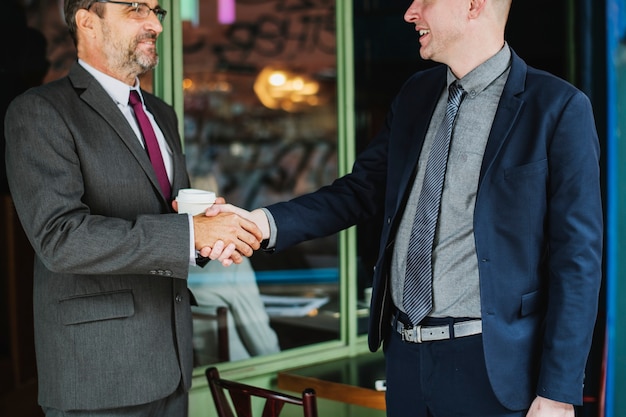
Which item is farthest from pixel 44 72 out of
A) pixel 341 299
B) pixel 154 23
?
pixel 341 299

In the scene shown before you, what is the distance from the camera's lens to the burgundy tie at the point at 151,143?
2375mm

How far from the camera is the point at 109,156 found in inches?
87.2

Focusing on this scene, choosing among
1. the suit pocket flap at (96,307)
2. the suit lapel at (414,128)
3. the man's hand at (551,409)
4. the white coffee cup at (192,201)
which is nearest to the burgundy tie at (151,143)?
the white coffee cup at (192,201)

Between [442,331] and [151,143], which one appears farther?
[151,143]

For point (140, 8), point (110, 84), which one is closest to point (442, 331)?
point (110, 84)

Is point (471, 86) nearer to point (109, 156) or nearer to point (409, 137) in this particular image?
point (409, 137)

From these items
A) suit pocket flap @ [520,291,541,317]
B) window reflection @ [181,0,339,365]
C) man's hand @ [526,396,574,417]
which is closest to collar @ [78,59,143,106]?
suit pocket flap @ [520,291,541,317]

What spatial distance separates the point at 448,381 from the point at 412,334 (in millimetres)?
150

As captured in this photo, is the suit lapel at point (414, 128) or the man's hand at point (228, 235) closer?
the suit lapel at point (414, 128)

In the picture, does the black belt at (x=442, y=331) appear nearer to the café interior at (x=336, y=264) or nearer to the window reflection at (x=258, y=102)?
the café interior at (x=336, y=264)

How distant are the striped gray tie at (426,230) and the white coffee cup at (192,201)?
0.62m

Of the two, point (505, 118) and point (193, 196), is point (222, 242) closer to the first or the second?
point (193, 196)

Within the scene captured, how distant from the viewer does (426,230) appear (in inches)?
79.2

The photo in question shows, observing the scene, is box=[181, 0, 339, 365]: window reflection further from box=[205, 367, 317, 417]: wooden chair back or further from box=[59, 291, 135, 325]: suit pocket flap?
box=[59, 291, 135, 325]: suit pocket flap
